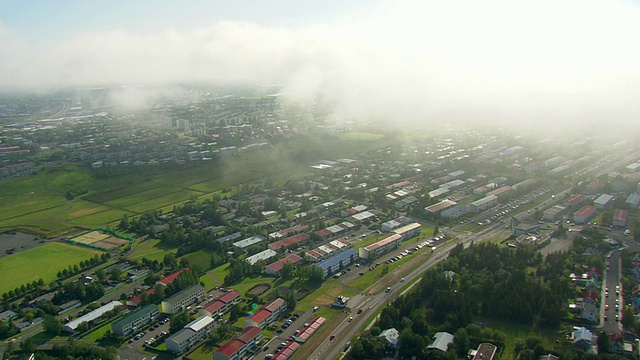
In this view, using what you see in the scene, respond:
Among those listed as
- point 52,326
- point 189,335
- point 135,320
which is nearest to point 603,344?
point 189,335

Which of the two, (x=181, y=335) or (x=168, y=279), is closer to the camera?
(x=181, y=335)

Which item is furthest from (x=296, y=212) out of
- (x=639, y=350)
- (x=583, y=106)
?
(x=583, y=106)

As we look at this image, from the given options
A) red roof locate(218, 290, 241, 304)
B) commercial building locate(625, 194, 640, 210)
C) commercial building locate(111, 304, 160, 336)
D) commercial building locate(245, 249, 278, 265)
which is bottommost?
A: commercial building locate(111, 304, 160, 336)

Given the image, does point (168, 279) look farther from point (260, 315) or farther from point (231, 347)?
point (231, 347)

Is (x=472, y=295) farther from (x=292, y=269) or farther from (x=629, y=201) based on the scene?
(x=629, y=201)

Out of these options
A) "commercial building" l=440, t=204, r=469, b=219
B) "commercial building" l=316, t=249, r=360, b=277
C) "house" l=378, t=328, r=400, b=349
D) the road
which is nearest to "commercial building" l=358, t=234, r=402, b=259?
"commercial building" l=316, t=249, r=360, b=277

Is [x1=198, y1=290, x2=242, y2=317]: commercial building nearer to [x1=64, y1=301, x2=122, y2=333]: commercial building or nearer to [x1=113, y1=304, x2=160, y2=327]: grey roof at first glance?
[x1=113, y1=304, x2=160, y2=327]: grey roof

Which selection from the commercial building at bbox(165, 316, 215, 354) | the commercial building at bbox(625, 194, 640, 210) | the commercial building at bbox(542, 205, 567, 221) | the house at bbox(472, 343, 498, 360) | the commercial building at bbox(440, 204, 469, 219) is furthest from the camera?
the commercial building at bbox(625, 194, 640, 210)

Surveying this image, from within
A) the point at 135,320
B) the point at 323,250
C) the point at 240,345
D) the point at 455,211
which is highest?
the point at 455,211
